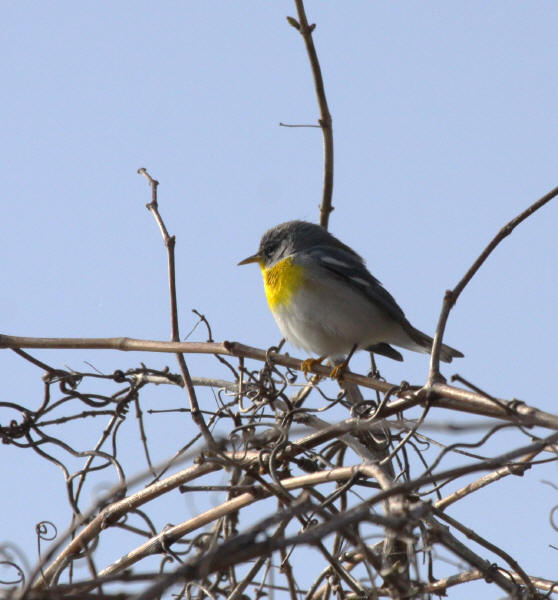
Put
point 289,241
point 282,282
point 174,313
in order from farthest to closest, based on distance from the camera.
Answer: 1. point 289,241
2. point 282,282
3. point 174,313

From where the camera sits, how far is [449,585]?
10.6 ft

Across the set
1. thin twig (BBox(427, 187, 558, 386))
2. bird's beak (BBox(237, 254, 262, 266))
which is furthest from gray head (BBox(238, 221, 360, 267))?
thin twig (BBox(427, 187, 558, 386))

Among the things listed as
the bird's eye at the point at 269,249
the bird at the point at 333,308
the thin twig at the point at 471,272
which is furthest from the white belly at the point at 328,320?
the thin twig at the point at 471,272

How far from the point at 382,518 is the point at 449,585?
1653mm

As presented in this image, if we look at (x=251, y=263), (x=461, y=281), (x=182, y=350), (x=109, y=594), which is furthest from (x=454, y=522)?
(x=251, y=263)

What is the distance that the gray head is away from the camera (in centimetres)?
616

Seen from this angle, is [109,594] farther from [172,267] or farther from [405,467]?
[172,267]

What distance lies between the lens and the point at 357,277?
19.2ft

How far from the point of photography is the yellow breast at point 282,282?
5672 mm

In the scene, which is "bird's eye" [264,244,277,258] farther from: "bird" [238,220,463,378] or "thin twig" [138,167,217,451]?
"thin twig" [138,167,217,451]

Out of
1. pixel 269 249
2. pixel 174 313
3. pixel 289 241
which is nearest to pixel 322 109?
pixel 174 313

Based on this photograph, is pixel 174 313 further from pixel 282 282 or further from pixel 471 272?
pixel 282 282

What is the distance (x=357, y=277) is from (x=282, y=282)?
498 mm

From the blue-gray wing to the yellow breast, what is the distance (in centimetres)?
18
